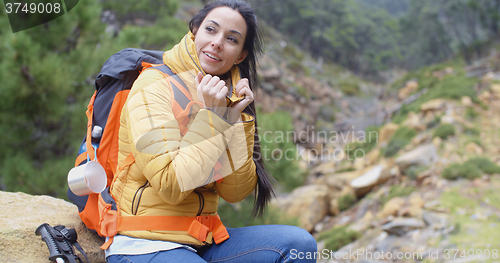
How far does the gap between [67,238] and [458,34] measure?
2193 cm

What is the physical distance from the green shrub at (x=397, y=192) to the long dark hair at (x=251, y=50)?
4318 mm

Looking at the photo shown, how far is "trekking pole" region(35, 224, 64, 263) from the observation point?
3.76 feet

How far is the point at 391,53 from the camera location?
27.6m

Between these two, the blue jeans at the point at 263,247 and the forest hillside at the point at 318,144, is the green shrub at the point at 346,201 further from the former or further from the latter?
the blue jeans at the point at 263,247

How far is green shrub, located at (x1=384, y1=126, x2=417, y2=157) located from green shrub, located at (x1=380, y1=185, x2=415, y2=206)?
1977mm

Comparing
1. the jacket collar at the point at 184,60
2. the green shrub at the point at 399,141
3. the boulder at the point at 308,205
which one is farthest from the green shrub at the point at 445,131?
the jacket collar at the point at 184,60

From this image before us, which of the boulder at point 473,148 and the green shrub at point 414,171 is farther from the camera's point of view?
the boulder at point 473,148

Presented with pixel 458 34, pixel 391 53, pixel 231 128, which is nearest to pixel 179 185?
pixel 231 128

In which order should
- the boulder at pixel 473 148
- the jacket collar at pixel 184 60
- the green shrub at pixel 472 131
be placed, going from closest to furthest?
the jacket collar at pixel 184 60 < the boulder at pixel 473 148 < the green shrub at pixel 472 131

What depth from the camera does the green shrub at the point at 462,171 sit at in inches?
190

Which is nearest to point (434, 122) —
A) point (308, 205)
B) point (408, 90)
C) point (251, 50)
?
point (308, 205)

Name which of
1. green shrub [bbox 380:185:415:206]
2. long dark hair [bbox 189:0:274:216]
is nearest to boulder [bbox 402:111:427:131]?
green shrub [bbox 380:185:415:206]

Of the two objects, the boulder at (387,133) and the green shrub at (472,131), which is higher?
the green shrub at (472,131)

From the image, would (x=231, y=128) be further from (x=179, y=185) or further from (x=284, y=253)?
(x=284, y=253)
